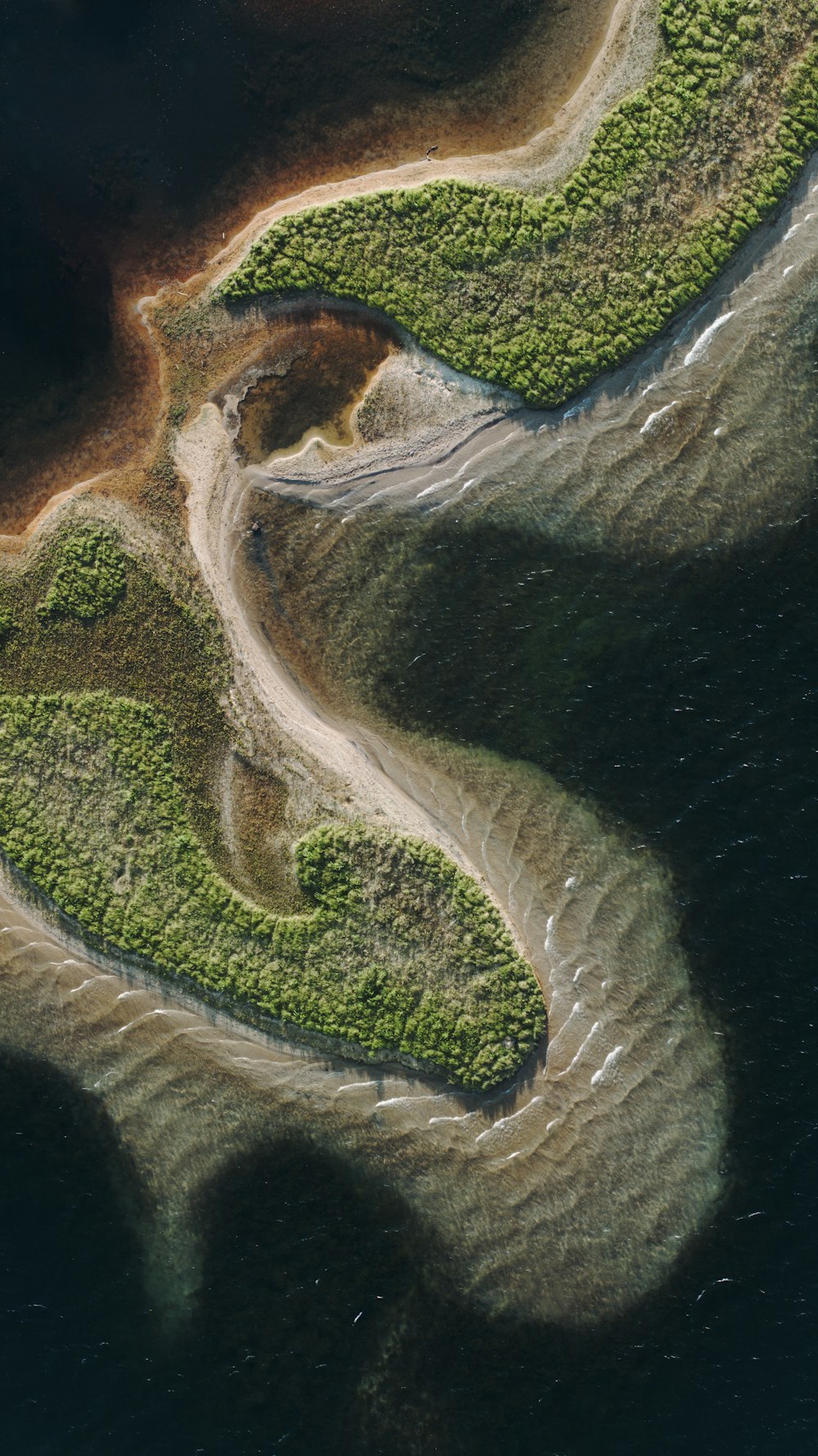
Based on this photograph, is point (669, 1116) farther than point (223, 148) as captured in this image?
No

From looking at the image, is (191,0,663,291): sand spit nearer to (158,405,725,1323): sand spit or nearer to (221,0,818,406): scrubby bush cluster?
(221,0,818,406): scrubby bush cluster

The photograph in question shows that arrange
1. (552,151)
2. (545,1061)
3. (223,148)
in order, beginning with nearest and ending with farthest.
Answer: (552,151)
(545,1061)
(223,148)

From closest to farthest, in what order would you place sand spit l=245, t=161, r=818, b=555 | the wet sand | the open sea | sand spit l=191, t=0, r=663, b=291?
1. sand spit l=191, t=0, r=663, b=291
2. sand spit l=245, t=161, r=818, b=555
3. the wet sand
4. the open sea

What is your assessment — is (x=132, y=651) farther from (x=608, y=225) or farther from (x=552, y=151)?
(x=552, y=151)

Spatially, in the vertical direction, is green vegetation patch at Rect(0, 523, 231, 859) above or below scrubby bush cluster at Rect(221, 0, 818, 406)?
below

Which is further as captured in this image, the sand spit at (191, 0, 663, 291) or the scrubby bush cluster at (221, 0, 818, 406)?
the sand spit at (191, 0, 663, 291)

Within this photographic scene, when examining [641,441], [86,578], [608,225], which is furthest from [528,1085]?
[608,225]

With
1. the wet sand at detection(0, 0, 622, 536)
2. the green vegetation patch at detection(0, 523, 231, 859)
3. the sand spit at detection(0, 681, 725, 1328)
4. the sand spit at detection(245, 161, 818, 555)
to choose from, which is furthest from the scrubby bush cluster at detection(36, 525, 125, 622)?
the sand spit at detection(0, 681, 725, 1328)
